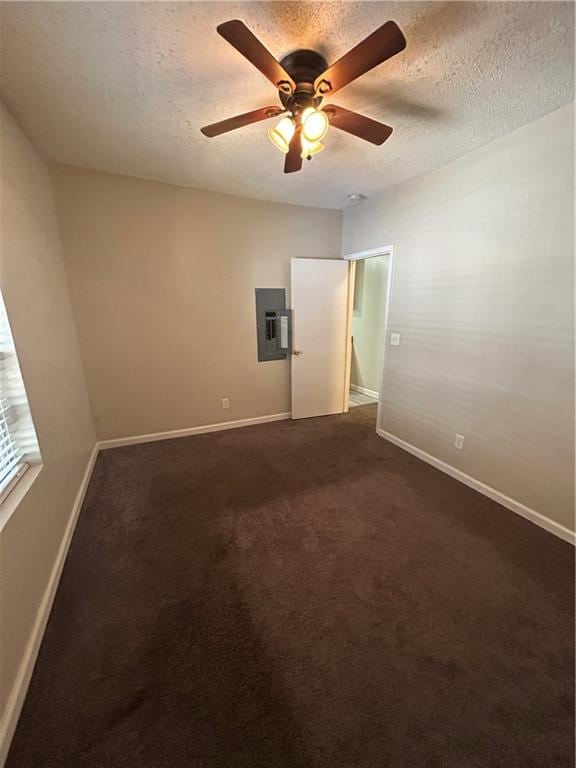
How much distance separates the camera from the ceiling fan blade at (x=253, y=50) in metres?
1.01

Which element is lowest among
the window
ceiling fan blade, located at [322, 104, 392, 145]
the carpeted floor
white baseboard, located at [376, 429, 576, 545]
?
the carpeted floor

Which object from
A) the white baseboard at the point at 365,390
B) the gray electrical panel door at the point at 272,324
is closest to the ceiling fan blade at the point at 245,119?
the gray electrical panel door at the point at 272,324

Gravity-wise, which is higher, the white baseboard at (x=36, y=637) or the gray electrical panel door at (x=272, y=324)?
the gray electrical panel door at (x=272, y=324)

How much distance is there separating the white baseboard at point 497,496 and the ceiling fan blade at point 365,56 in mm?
2664

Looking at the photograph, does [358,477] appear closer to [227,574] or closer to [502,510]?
[502,510]

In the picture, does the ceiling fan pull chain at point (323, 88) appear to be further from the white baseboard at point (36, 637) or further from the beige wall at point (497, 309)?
the white baseboard at point (36, 637)

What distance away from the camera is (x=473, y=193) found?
7.28 feet

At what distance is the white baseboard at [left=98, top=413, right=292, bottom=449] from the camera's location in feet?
10.3

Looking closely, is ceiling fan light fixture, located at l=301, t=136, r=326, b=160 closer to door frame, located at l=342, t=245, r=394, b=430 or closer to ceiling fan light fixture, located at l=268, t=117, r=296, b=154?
ceiling fan light fixture, located at l=268, t=117, r=296, b=154

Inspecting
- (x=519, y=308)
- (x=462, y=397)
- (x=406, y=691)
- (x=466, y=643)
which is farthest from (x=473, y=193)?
(x=406, y=691)

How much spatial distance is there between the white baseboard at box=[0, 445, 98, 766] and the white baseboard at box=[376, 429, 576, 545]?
Result: 2.88 metres

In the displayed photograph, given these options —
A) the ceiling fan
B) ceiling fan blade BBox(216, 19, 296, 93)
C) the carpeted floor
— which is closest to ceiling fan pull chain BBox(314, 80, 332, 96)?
the ceiling fan

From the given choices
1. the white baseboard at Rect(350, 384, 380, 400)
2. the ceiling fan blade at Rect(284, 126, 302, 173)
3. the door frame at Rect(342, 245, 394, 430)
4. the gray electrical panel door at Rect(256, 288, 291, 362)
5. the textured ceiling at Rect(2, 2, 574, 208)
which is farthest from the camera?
the white baseboard at Rect(350, 384, 380, 400)

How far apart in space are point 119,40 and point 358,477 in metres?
2.98
